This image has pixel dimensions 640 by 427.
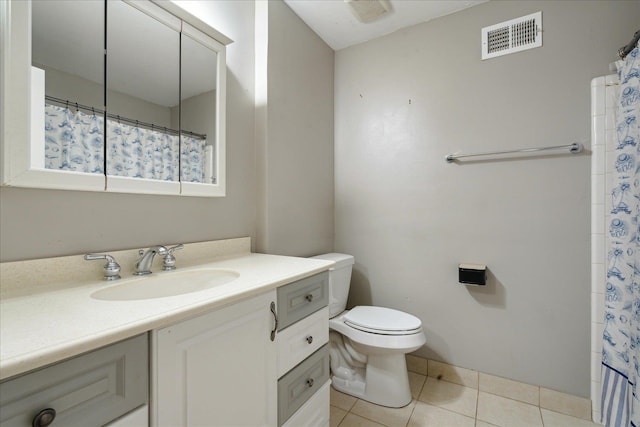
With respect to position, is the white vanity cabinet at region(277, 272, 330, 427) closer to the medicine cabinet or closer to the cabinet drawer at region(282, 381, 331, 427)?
the cabinet drawer at region(282, 381, 331, 427)

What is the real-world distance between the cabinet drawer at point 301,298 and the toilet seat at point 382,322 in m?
0.45

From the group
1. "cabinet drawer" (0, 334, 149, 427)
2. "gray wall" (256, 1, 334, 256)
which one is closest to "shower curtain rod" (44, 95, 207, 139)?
"gray wall" (256, 1, 334, 256)

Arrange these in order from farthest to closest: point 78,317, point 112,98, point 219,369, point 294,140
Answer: point 294,140 → point 112,98 → point 219,369 → point 78,317

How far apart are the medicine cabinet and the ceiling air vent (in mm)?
1538

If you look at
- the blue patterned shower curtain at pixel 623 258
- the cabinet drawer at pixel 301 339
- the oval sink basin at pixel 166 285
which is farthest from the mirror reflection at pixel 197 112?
the blue patterned shower curtain at pixel 623 258

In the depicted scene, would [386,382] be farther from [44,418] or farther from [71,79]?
[71,79]

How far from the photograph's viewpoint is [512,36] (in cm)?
169

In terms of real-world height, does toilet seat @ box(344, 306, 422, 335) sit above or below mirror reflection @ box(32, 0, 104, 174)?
below

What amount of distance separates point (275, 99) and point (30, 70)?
1078mm

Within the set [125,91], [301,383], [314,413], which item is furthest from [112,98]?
[314,413]

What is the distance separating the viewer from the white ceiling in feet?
5.88

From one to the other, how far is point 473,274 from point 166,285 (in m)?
1.63

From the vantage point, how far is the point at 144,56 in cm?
116

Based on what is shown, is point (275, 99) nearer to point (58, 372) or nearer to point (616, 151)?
point (58, 372)
